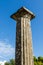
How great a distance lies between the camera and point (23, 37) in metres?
9.73

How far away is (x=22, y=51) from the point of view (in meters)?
9.31

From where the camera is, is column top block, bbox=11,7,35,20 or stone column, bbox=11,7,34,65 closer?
stone column, bbox=11,7,34,65

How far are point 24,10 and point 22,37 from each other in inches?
68.1

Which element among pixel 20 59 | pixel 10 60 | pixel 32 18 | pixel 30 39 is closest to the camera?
pixel 20 59

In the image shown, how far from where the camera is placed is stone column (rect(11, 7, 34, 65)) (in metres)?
9.24

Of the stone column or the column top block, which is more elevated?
the column top block

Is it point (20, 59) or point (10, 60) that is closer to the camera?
point (20, 59)

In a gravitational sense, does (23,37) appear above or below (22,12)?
below

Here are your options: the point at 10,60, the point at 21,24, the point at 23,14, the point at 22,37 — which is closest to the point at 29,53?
the point at 22,37

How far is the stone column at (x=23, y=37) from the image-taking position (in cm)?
924

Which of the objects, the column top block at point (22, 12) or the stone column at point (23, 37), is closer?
the stone column at point (23, 37)

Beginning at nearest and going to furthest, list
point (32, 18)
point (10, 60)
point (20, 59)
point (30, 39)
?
point (20, 59), point (30, 39), point (32, 18), point (10, 60)

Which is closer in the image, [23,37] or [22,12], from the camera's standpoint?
[23,37]

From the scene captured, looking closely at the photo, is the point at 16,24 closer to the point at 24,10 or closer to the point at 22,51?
the point at 24,10
